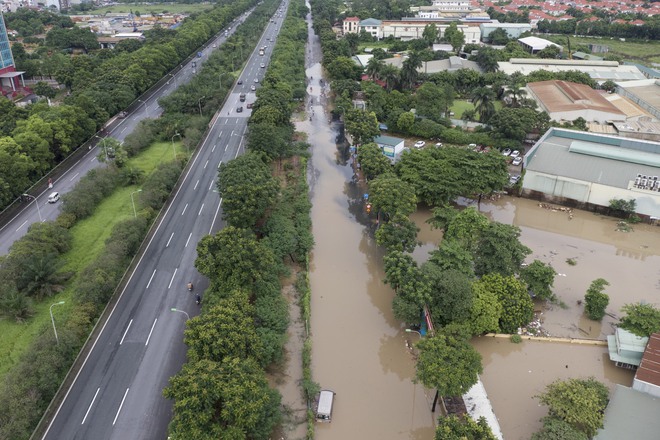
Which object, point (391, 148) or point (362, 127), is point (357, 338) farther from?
point (362, 127)

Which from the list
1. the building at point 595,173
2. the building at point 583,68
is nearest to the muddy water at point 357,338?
the building at point 595,173

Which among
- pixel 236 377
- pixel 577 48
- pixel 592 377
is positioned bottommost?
pixel 592 377

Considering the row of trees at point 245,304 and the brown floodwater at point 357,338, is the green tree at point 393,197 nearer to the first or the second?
the brown floodwater at point 357,338

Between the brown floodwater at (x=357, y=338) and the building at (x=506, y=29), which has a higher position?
the building at (x=506, y=29)

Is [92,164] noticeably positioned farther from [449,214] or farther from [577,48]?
[577,48]

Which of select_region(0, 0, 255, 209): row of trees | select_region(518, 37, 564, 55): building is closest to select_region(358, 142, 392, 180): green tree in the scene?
select_region(0, 0, 255, 209): row of trees

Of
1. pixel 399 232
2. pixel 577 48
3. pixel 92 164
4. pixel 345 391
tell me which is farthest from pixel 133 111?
pixel 577 48
